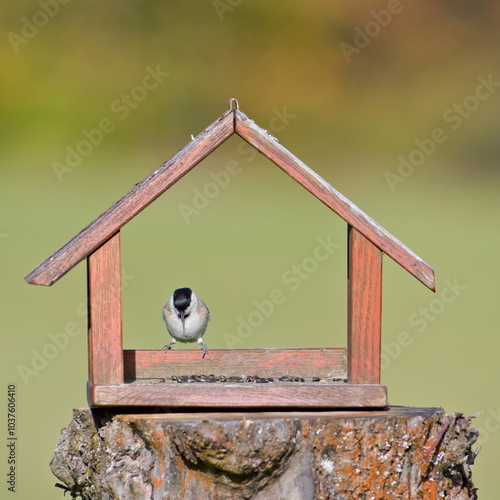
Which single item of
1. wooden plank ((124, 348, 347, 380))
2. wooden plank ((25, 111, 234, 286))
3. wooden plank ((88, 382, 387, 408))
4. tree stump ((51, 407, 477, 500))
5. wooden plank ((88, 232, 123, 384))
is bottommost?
tree stump ((51, 407, 477, 500))

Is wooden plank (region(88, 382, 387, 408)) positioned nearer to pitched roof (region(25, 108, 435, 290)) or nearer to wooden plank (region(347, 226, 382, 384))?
wooden plank (region(347, 226, 382, 384))

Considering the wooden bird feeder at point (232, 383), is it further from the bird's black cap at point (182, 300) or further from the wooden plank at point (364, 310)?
the bird's black cap at point (182, 300)

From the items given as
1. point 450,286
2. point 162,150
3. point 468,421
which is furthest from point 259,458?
point 162,150

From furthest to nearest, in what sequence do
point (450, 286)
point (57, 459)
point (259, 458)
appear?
point (450, 286) < point (57, 459) < point (259, 458)

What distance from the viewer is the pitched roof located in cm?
403

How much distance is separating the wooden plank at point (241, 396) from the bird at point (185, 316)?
145 cm

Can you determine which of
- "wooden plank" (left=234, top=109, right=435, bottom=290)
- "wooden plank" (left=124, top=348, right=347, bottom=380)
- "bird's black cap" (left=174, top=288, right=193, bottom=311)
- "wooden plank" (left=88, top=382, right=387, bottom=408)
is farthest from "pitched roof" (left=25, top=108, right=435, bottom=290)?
"bird's black cap" (left=174, top=288, right=193, bottom=311)

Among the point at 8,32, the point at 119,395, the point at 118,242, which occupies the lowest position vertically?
the point at 119,395

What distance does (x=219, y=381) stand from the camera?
14.5ft

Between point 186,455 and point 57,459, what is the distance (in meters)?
0.92

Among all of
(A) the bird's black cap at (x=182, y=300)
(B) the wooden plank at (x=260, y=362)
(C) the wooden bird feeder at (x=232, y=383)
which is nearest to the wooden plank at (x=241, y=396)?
(C) the wooden bird feeder at (x=232, y=383)

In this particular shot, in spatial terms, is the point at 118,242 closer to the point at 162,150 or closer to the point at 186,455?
the point at 186,455

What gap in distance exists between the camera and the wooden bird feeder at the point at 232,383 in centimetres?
A: 401

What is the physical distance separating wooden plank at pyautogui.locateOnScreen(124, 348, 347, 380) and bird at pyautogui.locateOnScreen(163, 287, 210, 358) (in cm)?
72
